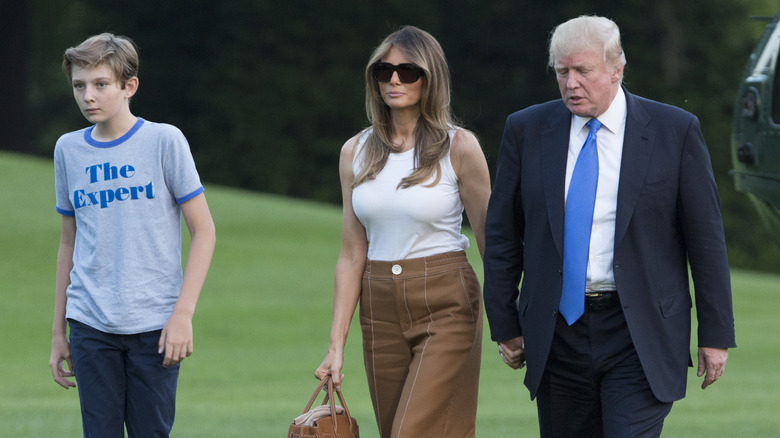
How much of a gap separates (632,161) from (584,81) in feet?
1.07

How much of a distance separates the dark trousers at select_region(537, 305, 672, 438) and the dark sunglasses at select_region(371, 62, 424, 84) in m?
1.16

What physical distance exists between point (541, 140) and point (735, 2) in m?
33.1

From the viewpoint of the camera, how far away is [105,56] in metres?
4.42

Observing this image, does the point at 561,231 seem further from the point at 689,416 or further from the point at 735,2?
the point at 735,2

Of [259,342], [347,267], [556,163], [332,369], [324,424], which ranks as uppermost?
[556,163]

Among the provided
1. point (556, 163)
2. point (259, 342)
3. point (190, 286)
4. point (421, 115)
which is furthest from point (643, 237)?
point (259, 342)

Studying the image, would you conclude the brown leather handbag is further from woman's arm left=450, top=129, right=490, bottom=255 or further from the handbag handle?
woman's arm left=450, top=129, right=490, bottom=255

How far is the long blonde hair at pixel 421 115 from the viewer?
190 inches

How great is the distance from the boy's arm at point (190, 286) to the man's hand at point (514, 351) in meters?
1.16

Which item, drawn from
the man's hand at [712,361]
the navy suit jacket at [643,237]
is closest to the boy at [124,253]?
the navy suit jacket at [643,237]

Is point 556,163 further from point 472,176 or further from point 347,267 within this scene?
point 347,267

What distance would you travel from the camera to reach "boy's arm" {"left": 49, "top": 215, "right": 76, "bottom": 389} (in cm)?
461

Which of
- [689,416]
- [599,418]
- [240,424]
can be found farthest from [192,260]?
[689,416]

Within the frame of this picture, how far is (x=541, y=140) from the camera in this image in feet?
14.7
